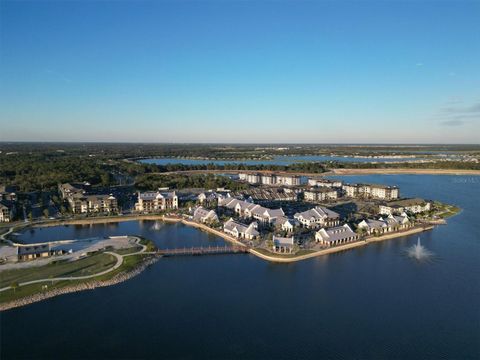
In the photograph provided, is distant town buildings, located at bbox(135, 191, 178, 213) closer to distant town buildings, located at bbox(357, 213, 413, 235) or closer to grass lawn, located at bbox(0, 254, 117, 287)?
grass lawn, located at bbox(0, 254, 117, 287)

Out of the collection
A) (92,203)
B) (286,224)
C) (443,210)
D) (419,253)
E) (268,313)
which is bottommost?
(268,313)

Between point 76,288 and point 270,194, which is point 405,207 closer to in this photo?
point 270,194

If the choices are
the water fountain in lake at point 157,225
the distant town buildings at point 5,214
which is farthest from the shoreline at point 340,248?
the distant town buildings at point 5,214

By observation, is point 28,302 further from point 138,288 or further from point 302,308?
point 302,308

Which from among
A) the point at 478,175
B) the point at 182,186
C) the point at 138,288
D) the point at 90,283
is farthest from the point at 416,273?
the point at 478,175

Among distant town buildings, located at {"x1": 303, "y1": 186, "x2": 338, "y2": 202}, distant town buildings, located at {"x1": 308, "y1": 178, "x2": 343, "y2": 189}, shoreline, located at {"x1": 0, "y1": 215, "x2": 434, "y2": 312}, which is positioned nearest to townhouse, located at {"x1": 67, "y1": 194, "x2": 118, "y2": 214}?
shoreline, located at {"x1": 0, "y1": 215, "x2": 434, "y2": 312}

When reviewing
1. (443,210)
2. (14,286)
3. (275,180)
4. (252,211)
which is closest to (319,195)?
(443,210)
